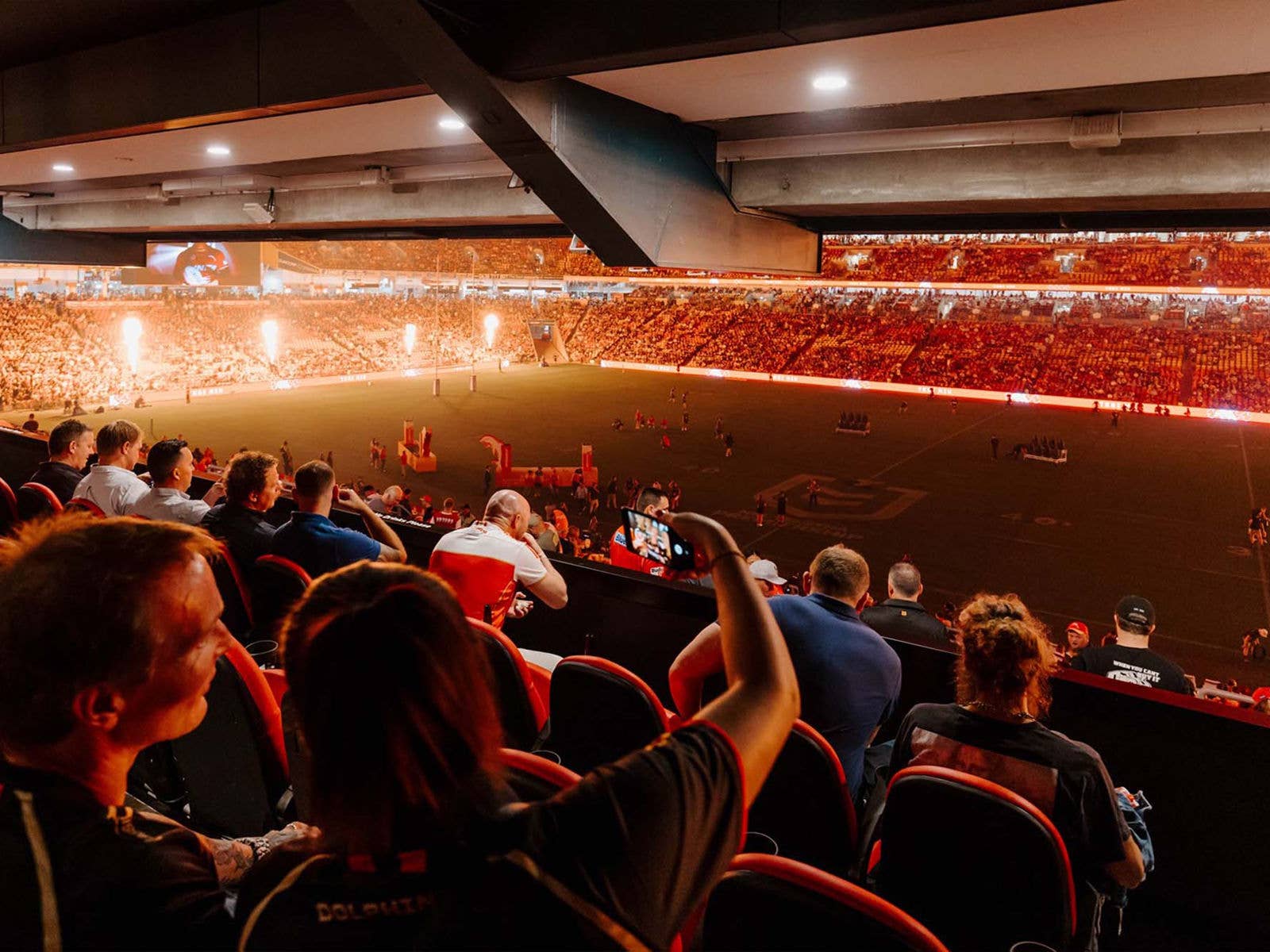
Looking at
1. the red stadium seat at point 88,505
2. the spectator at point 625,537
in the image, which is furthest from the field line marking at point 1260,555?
the red stadium seat at point 88,505

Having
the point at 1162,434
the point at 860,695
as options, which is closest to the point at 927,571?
the point at 860,695

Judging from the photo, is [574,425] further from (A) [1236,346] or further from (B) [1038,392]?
(A) [1236,346]

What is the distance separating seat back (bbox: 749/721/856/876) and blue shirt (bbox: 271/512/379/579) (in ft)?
7.51

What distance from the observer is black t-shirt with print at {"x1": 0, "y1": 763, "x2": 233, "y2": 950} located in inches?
43.6

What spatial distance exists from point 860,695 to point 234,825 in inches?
86.2

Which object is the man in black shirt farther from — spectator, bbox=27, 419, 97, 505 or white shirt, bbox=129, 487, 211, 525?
white shirt, bbox=129, 487, 211, 525

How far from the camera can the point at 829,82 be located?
14.2 ft

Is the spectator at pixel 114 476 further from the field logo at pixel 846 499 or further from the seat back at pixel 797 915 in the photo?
the field logo at pixel 846 499

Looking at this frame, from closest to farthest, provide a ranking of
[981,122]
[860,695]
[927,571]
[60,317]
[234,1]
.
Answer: [860,695]
[234,1]
[981,122]
[927,571]
[60,317]

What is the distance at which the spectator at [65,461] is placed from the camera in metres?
6.17

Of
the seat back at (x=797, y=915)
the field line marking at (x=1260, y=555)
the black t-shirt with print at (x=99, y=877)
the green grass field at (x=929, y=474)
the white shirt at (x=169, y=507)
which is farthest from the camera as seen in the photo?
the green grass field at (x=929, y=474)

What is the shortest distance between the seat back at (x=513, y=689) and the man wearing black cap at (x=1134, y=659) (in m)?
2.95

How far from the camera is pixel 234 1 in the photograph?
466cm

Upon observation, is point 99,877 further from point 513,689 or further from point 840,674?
point 840,674
